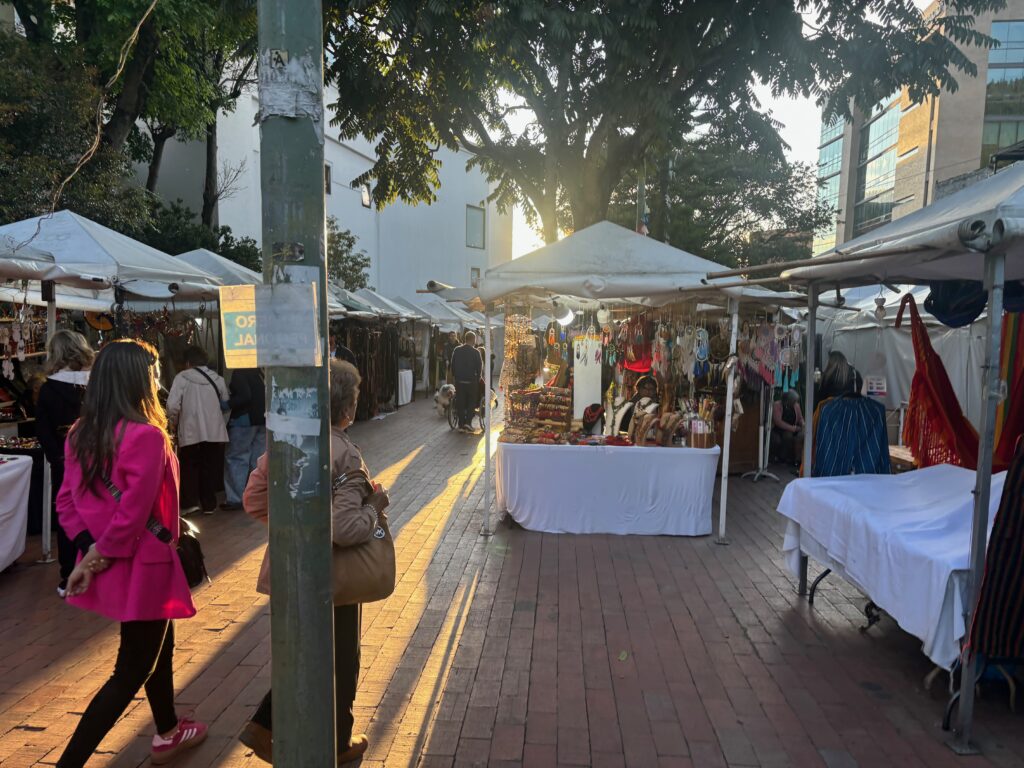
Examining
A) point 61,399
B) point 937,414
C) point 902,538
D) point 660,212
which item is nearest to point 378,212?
point 660,212

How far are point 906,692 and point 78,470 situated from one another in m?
4.04

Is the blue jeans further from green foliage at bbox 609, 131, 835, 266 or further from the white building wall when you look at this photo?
green foliage at bbox 609, 131, 835, 266

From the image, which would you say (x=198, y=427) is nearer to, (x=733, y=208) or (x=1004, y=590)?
(x=1004, y=590)

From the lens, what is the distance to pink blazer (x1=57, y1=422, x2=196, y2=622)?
255 centimetres

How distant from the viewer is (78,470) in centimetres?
260

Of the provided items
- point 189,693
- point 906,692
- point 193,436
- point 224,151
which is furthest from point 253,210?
point 906,692

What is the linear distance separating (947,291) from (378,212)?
16954mm

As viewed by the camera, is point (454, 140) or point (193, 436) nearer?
point (193, 436)

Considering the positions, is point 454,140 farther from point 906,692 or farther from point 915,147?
point 915,147

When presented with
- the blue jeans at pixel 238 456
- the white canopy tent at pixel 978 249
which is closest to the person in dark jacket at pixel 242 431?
the blue jeans at pixel 238 456

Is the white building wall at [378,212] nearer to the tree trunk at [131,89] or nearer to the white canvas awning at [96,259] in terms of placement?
the tree trunk at [131,89]

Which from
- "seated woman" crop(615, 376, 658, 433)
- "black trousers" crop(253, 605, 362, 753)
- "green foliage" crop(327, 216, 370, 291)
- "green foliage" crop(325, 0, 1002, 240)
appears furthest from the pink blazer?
"green foliage" crop(327, 216, 370, 291)

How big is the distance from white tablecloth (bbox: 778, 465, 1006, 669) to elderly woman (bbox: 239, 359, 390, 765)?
2633 millimetres

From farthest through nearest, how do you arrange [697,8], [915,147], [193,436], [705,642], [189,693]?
[915,147] < [697,8] < [193,436] < [705,642] < [189,693]
